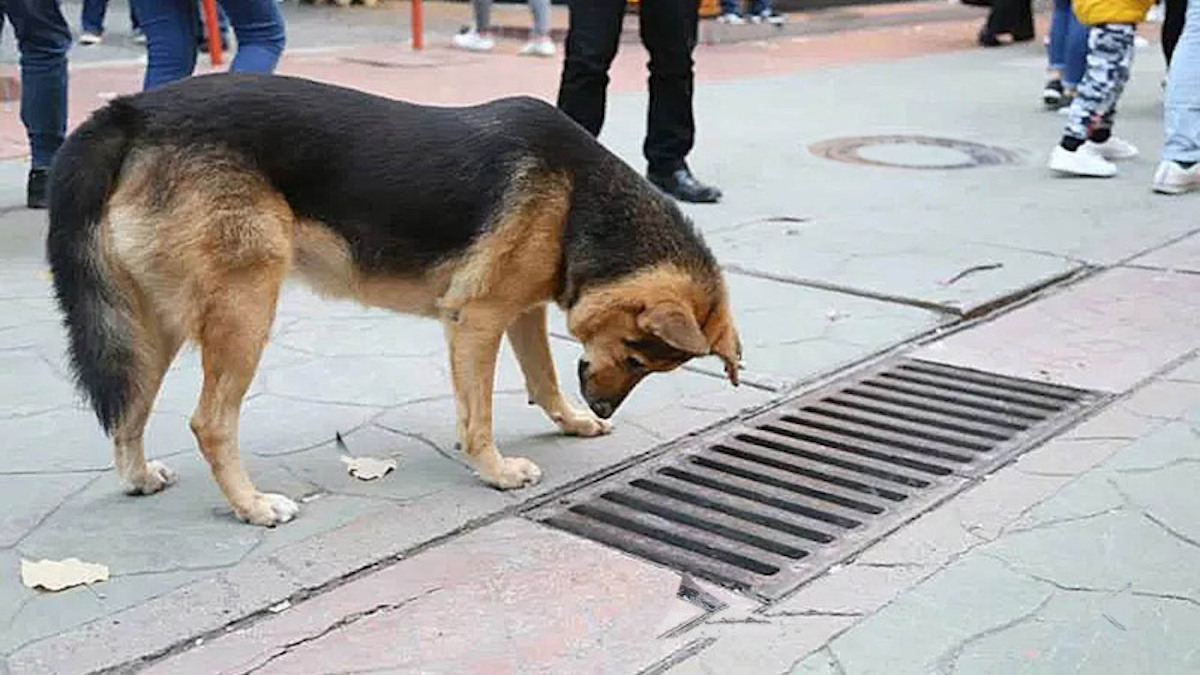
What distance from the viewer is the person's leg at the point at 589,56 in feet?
18.7

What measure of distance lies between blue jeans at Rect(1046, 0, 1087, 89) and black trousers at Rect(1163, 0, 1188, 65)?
475 millimetres

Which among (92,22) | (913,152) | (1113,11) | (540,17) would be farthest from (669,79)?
(92,22)

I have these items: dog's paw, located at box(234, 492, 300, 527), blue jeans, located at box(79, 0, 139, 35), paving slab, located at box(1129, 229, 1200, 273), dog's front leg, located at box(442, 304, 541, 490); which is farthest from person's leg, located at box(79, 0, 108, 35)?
dog's paw, located at box(234, 492, 300, 527)

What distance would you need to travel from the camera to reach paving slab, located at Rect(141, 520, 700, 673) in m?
2.45

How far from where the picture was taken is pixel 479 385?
323 cm

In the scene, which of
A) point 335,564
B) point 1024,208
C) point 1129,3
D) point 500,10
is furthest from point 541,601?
point 500,10

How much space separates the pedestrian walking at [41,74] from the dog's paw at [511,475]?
3246 mm

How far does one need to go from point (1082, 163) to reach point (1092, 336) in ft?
9.43

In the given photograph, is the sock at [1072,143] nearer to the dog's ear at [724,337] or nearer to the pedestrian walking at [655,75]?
the pedestrian walking at [655,75]

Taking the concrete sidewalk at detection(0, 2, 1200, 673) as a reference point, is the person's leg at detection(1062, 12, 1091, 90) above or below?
above

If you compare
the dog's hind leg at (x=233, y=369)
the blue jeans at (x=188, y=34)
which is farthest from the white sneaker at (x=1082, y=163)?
the dog's hind leg at (x=233, y=369)

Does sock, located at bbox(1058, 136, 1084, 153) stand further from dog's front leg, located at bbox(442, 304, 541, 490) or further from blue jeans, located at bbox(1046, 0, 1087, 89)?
dog's front leg, located at bbox(442, 304, 541, 490)

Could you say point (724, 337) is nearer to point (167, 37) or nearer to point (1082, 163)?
point (167, 37)

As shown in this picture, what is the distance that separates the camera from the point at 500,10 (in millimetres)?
16406
